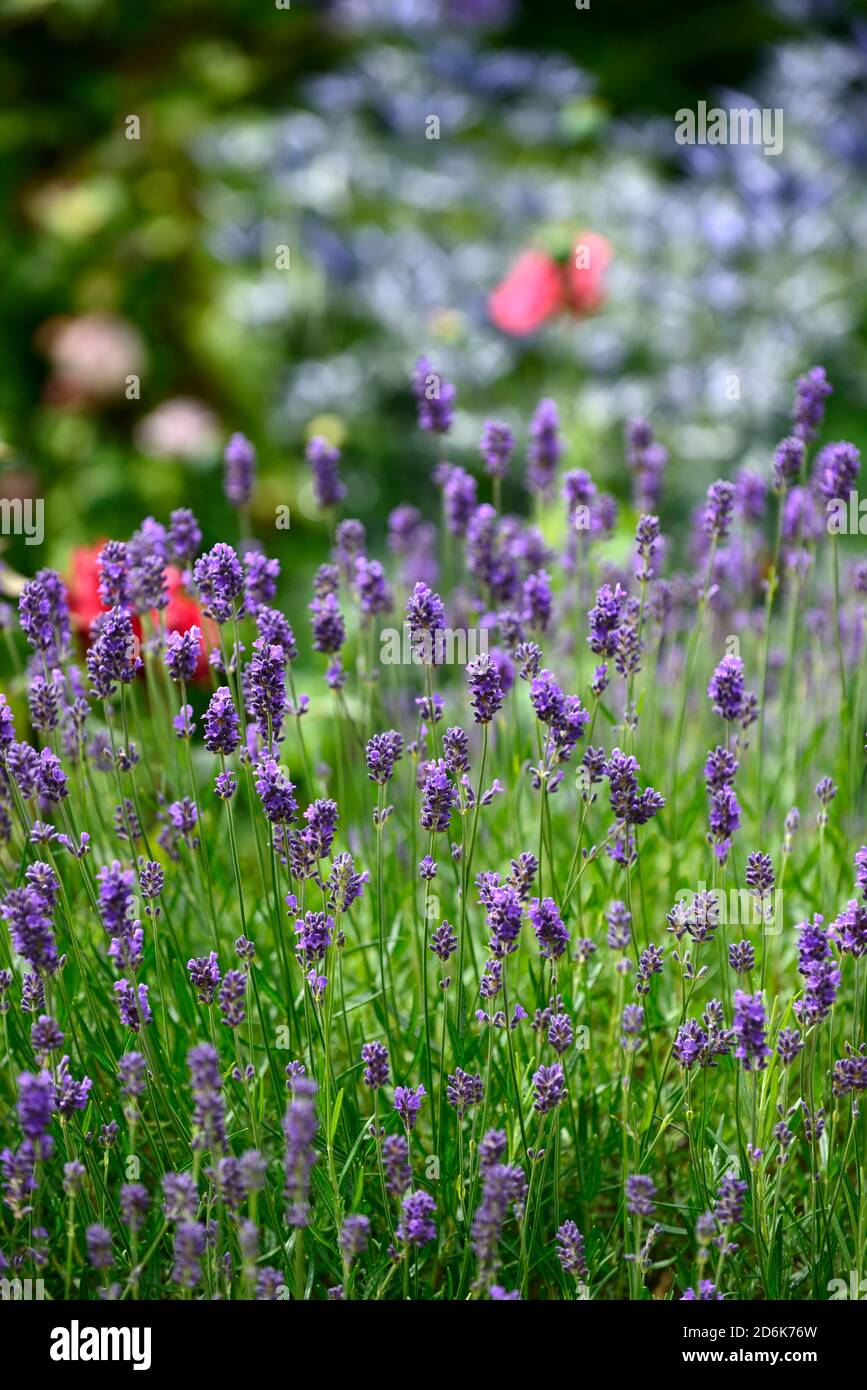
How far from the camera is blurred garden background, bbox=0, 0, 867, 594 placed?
600 cm

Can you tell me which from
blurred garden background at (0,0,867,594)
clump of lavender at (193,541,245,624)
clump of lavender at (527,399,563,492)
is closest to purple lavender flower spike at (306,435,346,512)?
clump of lavender at (527,399,563,492)

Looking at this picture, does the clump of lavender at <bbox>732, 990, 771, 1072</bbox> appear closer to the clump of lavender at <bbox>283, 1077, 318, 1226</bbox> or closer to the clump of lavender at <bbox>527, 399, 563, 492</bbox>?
the clump of lavender at <bbox>283, 1077, 318, 1226</bbox>

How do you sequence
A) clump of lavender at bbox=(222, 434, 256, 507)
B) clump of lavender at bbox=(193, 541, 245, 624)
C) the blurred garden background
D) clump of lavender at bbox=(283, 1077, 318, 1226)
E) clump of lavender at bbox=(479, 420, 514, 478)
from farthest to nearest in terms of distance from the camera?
the blurred garden background < clump of lavender at bbox=(222, 434, 256, 507) < clump of lavender at bbox=(479, 420, 514, 478) < clump of lavender at bbox=(193, 541, 245, 624) < clump of lavender at bbox=(283, 1077, 318, 1226)

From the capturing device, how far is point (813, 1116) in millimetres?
1795

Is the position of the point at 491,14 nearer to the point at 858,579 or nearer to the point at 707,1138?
the point at 858,579

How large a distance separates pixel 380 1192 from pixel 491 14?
683 cm

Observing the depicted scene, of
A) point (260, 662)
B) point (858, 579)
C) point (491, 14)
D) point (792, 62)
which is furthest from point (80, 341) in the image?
point (260, 662)

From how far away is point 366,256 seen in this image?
639 centimetres

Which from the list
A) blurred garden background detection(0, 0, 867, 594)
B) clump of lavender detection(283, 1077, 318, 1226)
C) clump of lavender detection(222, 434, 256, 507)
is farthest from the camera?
blurred garden background detection(0, 0, 867, 594)

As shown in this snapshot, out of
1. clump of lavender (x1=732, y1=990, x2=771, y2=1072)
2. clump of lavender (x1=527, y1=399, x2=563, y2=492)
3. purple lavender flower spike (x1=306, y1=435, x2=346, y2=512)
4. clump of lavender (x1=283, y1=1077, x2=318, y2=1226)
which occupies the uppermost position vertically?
clump of lavender (x1=527, y1=399, x2=563, y2=492)

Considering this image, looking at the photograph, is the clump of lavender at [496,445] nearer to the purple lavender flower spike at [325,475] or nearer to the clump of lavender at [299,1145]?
the purple lavender flower spike at [325,475]

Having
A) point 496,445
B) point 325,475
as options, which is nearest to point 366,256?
point 325,475

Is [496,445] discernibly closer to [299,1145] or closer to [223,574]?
[223,574]

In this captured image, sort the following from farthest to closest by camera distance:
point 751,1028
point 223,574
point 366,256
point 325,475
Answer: point 366,256, point 325,475, point 223,574, point 751,1028
